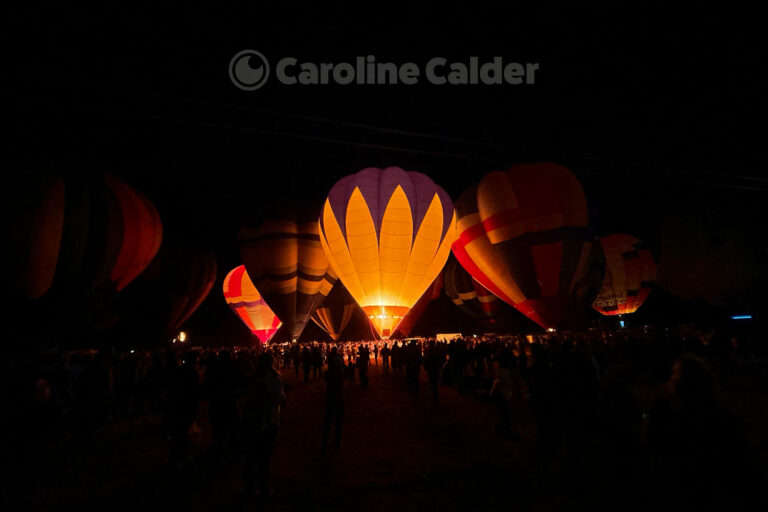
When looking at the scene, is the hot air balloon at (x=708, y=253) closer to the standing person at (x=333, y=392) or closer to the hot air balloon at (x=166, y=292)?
the standing person at (x=333, y=392)

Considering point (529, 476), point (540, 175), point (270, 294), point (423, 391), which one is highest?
point (540, 175)

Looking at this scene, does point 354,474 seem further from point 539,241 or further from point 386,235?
point 539,241

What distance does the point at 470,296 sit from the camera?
32.4 m

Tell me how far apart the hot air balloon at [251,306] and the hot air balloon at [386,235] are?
16.0 m

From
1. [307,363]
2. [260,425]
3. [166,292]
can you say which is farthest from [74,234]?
[260,425]

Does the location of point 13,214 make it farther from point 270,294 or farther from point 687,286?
point 687,286

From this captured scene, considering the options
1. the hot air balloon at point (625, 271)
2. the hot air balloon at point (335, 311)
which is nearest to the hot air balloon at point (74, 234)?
the hot air balloon at point (335, 311)

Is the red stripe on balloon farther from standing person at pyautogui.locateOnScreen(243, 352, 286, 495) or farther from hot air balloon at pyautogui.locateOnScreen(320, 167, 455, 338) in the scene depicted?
standing person at pyautogui.locateOnScreen(243, 352, 286, 495)

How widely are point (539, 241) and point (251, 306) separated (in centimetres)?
2172

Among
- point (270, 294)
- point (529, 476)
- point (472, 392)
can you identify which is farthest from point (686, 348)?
point (270, 294)

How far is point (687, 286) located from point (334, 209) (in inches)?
838

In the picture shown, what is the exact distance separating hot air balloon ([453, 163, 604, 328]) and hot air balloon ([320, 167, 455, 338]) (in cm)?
220

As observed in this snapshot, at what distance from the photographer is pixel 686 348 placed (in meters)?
12.6

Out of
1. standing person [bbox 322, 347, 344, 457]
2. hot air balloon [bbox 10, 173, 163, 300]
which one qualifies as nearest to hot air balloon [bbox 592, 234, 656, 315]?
hot air balloon [bbox 10, 173, 163, 300]
